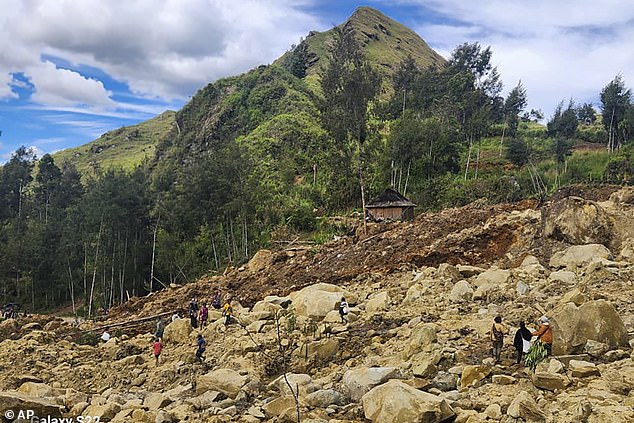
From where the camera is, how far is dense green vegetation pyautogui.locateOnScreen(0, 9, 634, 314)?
28109 millimetres

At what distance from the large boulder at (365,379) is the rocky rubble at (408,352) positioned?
0.02m

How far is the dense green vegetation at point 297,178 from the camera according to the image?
28109 millimetres

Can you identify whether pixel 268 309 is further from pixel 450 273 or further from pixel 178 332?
pixel 450 273

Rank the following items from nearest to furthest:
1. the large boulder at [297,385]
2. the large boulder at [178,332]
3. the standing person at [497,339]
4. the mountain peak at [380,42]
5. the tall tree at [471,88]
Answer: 1. the standing person at [497,339]
2. the large boulder at [297,385]
3. the large boulder at [178,332]
4. the tall tree at [471,88]
5. the mountain peak at [380,42]

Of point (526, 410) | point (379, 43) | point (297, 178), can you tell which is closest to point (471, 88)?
point (297, 178)

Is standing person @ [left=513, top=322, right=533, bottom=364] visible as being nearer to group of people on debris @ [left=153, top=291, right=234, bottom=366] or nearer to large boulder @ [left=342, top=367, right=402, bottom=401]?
large boulder @ [left=342, top=367, right=402, bottom=401]

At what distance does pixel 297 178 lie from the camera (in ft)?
131

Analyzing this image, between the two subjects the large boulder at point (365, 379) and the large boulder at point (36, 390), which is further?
the large boulder at point (36, 390)

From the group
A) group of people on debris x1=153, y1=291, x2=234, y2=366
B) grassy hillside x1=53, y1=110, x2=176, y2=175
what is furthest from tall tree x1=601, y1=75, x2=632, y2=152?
grassy hillside x1=53, y1=110, x2=176, y2=175

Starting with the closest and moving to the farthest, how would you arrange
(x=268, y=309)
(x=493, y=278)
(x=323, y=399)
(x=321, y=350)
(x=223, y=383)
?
(x=323, y=399)
(x=223, y=383)
(x=321, y=350)
(x=493, y=278)
(x=268, y=309)

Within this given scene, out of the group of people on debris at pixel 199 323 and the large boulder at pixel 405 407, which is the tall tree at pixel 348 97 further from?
the large boulder at pixel 405 407

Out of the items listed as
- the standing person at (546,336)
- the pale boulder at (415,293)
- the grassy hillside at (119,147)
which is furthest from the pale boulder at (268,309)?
the grassy hillside at (119,147)

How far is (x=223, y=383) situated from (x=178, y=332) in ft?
18.6

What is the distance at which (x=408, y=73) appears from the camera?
157 ft
